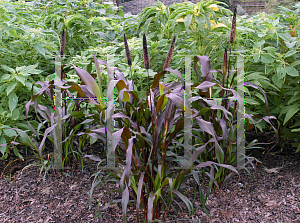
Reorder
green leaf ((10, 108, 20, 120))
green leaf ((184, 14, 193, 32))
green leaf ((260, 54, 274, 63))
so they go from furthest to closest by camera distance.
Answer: green leaf ((10, 108, 20, 120))
green leaf ((260, 54, 274, 63))
green leaf ((184, 14, 193, 32))

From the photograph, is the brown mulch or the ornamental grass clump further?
the brown mulch

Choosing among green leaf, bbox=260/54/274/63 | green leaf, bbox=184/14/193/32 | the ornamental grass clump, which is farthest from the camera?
green leaf, bbox=260/54/274/63

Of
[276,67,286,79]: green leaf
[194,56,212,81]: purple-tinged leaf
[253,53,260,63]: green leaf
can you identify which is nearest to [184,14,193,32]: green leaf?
[194,56,212,81]: purple-tinged leaf

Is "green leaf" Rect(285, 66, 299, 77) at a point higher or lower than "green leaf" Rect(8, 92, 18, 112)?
higher

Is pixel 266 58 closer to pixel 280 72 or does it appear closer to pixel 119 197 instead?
pixel 280 72

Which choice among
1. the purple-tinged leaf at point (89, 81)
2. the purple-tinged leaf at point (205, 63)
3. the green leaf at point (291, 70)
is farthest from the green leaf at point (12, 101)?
the green leaf at point (291, 70)

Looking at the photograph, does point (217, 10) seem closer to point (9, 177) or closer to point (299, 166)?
point (299, 166)

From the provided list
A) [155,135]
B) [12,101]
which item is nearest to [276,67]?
[155,135]

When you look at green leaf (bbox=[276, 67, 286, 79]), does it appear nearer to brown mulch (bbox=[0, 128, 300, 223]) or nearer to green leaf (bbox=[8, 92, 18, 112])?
brown mulch (bbox=[0, 128, 300, 223])

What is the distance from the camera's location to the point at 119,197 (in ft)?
5.12

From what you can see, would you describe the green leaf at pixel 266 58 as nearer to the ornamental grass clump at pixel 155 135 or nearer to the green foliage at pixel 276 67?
the green foliage at pixel 276 67

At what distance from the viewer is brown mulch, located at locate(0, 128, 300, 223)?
4.65 ft

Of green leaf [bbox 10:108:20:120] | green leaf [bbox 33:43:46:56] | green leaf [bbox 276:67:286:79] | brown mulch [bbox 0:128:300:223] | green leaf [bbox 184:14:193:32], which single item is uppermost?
→ green leaf [bbox 184:14:193:32]

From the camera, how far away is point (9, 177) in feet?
6.10
